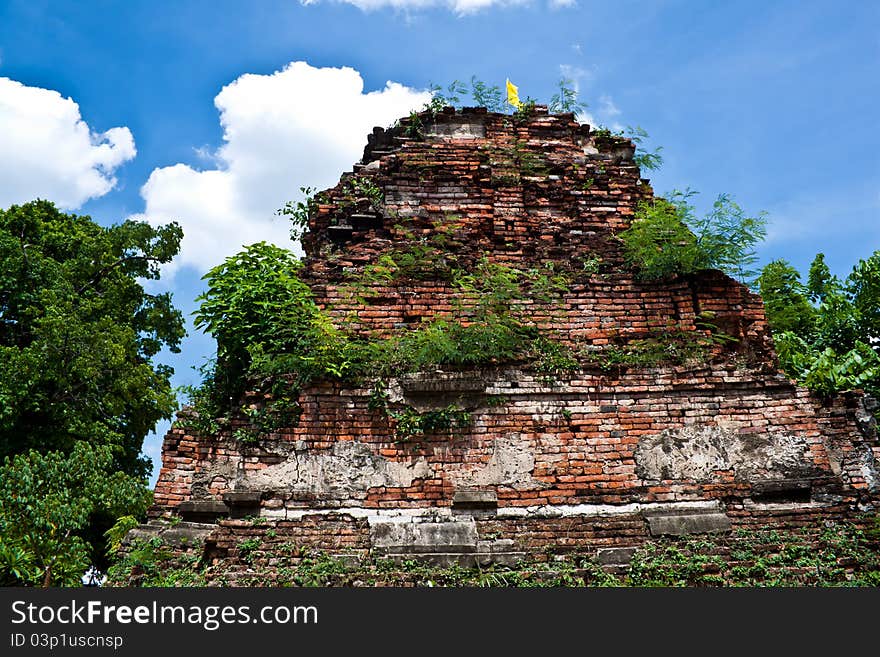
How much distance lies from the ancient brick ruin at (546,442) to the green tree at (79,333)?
5386 millimetres

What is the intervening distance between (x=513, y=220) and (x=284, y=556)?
4219 millimetres

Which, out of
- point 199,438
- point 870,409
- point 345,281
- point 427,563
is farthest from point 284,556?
point 870,409

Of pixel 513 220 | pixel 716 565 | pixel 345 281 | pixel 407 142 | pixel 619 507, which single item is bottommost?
pixel 716 565

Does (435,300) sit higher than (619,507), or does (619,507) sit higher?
(435,300)

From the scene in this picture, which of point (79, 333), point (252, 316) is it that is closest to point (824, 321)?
point (252, 316)

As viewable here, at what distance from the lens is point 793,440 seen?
668 cm

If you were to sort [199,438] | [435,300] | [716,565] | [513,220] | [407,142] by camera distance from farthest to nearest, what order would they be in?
[407,142], [513,220], [435,300], [199,438], [716,565]

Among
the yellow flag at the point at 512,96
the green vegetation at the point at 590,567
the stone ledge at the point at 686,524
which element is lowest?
the green vegetation at the point at 590,567

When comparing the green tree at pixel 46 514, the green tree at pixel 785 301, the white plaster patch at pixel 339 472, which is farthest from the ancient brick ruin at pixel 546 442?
the green tree at pixel 785 301

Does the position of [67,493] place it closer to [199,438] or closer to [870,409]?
[199,438]

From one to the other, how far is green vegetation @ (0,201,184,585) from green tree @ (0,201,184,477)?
21mm

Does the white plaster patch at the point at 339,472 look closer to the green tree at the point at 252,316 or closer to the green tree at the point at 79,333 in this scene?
the green tree at the point at 252,316

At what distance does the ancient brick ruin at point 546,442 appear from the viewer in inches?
247

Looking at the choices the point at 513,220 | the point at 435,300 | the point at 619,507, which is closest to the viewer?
the point at 619,507
